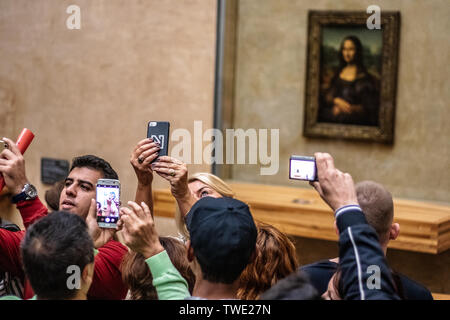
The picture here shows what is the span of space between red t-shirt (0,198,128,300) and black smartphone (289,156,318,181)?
2.80ft

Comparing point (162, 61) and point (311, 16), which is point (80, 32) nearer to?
point (162, 61)

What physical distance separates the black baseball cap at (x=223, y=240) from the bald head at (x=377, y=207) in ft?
1.69

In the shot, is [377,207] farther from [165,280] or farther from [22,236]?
[22,236]

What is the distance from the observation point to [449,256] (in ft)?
16.8

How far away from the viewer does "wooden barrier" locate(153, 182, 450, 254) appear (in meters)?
4.74

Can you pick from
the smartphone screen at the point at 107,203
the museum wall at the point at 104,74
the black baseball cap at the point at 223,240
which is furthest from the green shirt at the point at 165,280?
the museum wall at the point at 104,74

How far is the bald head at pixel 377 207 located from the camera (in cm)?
239

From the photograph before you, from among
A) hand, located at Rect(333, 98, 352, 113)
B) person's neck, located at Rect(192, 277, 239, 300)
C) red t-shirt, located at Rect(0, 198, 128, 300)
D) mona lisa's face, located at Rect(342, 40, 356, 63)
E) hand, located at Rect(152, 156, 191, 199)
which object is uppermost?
mona lisa's face, located at Rect(342, 40, 356, 63)

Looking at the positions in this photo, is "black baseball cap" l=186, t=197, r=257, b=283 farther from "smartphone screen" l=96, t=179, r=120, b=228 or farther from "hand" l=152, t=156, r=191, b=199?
"hand" l=152, t=156, r=191, b=199

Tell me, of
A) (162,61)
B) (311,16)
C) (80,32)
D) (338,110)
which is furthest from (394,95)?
(80,32)

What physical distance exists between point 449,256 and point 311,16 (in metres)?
2.37

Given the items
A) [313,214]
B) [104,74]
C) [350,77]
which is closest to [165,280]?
[313,214]

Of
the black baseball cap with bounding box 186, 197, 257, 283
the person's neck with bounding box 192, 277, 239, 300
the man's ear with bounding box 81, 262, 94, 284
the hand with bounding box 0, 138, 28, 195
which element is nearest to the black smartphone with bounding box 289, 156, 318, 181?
the black baseball cap with bounding box 186, 197, 257, 283
